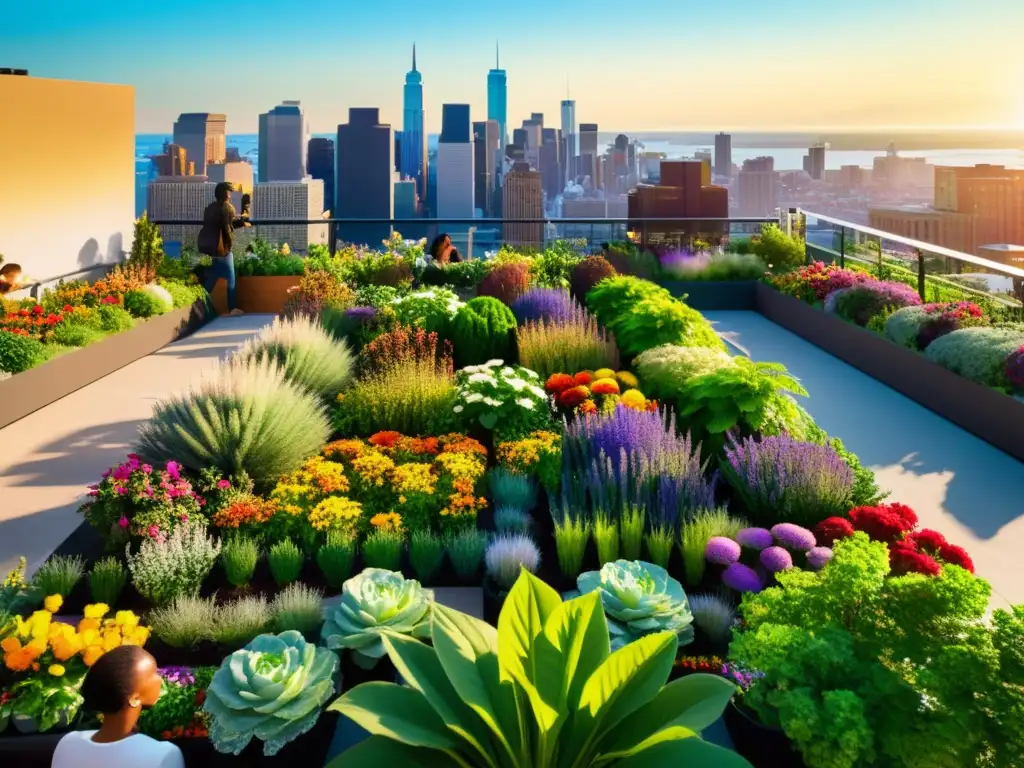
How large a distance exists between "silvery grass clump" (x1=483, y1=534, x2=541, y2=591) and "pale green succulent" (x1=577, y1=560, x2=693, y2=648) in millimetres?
368

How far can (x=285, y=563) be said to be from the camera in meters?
3.97

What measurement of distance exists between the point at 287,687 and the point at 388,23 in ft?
180

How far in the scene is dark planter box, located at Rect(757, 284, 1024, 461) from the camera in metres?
6.47

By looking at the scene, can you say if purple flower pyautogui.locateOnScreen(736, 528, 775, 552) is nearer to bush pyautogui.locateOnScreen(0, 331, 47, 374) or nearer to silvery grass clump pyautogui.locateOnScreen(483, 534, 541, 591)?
silvery grass clump pyautogui.locateOnScreen(483, 534, 541, 591)

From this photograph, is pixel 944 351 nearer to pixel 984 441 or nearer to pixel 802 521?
pixel 984 441

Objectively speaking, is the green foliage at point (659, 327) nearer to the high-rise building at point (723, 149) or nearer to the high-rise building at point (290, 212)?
the high-rise building at point (290, 212)

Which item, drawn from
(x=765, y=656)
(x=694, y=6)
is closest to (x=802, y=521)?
(x=765, y=656)

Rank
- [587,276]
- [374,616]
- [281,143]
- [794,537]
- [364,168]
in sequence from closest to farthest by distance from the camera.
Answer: [374,616] < [794,537] < [587,276] < [364,168] < [281,143]

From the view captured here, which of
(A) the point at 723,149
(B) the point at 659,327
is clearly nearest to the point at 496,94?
(A) the point at 723,149

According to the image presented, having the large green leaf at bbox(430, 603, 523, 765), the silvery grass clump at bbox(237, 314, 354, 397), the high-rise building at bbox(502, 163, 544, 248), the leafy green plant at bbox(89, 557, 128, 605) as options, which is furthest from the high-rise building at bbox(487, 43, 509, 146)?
the large green leaf at bbox(430, 603, 523, 765)

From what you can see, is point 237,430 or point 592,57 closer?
point 237,430

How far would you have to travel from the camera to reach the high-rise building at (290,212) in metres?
14.3

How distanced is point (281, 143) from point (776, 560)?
65438mm

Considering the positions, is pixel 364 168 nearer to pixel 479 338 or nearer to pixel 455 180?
pixel 455 180
